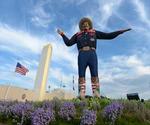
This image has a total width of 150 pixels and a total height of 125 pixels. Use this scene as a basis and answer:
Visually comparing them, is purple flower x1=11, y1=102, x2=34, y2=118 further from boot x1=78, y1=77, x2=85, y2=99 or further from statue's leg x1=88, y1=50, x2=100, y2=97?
statue's leg x1=88, y1=50, x2=100, y2=97

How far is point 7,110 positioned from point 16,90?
59.2 m

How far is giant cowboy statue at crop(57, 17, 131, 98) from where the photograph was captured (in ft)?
45.8

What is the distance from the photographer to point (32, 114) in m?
8.37

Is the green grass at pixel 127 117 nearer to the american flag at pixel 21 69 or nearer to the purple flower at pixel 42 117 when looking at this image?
the purple flower at pixel 42 117

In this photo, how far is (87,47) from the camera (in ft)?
47.5

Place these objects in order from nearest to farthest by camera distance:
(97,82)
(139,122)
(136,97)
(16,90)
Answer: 1. (139,122)
2. (136,97)
3. (97,82)
4. (16,90)

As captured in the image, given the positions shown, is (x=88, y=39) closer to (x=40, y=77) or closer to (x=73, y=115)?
(x=73, y=115)

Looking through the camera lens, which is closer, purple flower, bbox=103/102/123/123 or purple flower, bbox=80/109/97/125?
purple flower, bbox=80/109/97/125

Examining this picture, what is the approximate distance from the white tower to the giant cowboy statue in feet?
88.0

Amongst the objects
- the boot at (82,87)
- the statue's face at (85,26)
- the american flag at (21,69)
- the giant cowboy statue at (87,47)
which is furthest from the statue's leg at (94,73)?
the american flag at (21,69)

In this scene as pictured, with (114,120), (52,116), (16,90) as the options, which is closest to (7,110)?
(52,116)

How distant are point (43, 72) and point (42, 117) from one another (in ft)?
118

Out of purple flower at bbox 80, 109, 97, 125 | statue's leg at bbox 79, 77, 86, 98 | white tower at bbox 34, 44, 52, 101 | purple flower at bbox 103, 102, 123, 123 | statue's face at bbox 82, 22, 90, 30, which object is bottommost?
purple flower at bbox 80, 109, 97, 125

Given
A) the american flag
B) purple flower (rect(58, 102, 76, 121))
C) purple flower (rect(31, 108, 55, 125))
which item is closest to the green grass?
purple flower (rect(58, 102, 76, 121))
